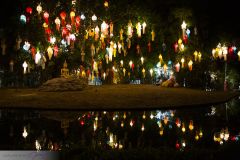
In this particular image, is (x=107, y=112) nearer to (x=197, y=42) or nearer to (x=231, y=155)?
(x=231, y=155)

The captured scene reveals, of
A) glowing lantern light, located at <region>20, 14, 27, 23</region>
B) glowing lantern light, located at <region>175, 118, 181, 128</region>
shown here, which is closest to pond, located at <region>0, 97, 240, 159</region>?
glowing lantern light, located at <region>175, 118, 181, 128</region>

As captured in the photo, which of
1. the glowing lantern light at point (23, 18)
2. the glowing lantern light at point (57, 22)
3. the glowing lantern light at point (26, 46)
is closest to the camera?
the glowing lantern light at point (57, 22)

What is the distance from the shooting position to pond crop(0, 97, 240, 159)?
5895 millimetres

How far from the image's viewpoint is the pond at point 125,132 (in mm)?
5895

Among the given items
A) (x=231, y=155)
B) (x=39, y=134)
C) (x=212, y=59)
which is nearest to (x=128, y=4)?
(x=212, y=59)

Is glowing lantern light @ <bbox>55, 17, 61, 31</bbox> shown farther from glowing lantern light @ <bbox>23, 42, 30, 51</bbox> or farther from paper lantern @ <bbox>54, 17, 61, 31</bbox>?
glowing lantern light @ <bbox>23, 42, 30, 51</bbox>

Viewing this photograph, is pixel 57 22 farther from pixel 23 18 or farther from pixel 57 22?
pixel 23 18

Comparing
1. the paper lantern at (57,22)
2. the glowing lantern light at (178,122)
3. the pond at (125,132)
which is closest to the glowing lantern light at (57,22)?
the paper lantern at (57,22)

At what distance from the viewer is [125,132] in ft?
27.9

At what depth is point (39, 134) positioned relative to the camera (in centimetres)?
818

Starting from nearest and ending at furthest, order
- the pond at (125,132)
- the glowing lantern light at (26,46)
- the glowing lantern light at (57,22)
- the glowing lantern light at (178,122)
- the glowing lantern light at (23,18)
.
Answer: the pond at (125,132), the glowing lantern light at (178,122), the glowing lantern light at (57,22), the glowing lantern light at (23,18), the glowing lantern light at (26,46)

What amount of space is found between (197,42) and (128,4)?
4788mm

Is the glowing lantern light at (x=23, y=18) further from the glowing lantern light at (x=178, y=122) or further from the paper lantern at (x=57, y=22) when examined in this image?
the glowing lantern light at (x=178, y=122)

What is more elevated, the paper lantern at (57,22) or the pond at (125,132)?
the paper lantern at (57,22)
